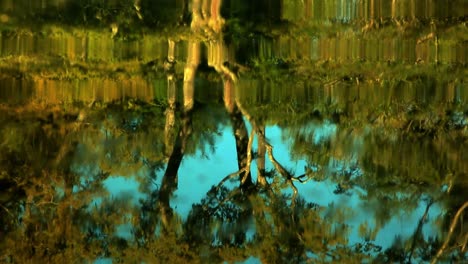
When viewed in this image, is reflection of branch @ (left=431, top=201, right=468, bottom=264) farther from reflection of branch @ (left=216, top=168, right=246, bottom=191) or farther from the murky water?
reflection of branch @ (left=216, top=168, right=246, bottom=191)

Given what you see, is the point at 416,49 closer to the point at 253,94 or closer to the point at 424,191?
the point at 253,94

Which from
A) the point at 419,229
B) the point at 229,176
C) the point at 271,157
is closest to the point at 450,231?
the point at 419,229

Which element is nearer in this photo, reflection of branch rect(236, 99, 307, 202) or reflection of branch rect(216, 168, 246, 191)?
reflection of branch rect(216, 168, 246, 191)

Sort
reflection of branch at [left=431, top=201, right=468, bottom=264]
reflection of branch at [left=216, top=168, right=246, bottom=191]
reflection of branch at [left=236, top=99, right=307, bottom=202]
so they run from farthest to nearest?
1. reflection of branch at [left=236, top=99, right=307, bottom=202]
2. reflection of branch at [left=216, top=168, right=246, bottom=191]
3. reflection of branch at [left=431, top=201, right=468, bottom=264]

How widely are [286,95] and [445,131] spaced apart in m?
2.21

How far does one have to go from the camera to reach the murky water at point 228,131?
468cm

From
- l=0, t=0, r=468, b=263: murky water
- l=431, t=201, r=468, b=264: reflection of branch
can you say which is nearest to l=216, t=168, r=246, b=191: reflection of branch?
l=0, t=0, r=468, b=263: murky water

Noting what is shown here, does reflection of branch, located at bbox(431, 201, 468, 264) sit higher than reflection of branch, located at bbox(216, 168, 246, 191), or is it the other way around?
reflection of branch, located at bbox(216, 168, 246, 191)

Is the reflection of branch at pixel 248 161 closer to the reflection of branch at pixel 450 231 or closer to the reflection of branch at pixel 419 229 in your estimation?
the reflection of branch at pixel 419 229

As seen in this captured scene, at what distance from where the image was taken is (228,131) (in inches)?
284

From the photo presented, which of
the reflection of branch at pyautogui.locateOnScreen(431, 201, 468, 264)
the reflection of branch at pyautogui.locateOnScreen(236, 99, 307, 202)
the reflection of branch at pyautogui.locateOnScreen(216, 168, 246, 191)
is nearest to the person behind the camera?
the reflection of branch at pyautogui.locateOnScreen(431, 201, 468, 264)

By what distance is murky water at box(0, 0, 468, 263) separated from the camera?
4.68 m

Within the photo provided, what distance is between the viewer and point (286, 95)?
355 inches

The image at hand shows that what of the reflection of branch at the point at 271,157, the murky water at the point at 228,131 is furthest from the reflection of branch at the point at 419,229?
the reflection of branch at the point at 271,157
